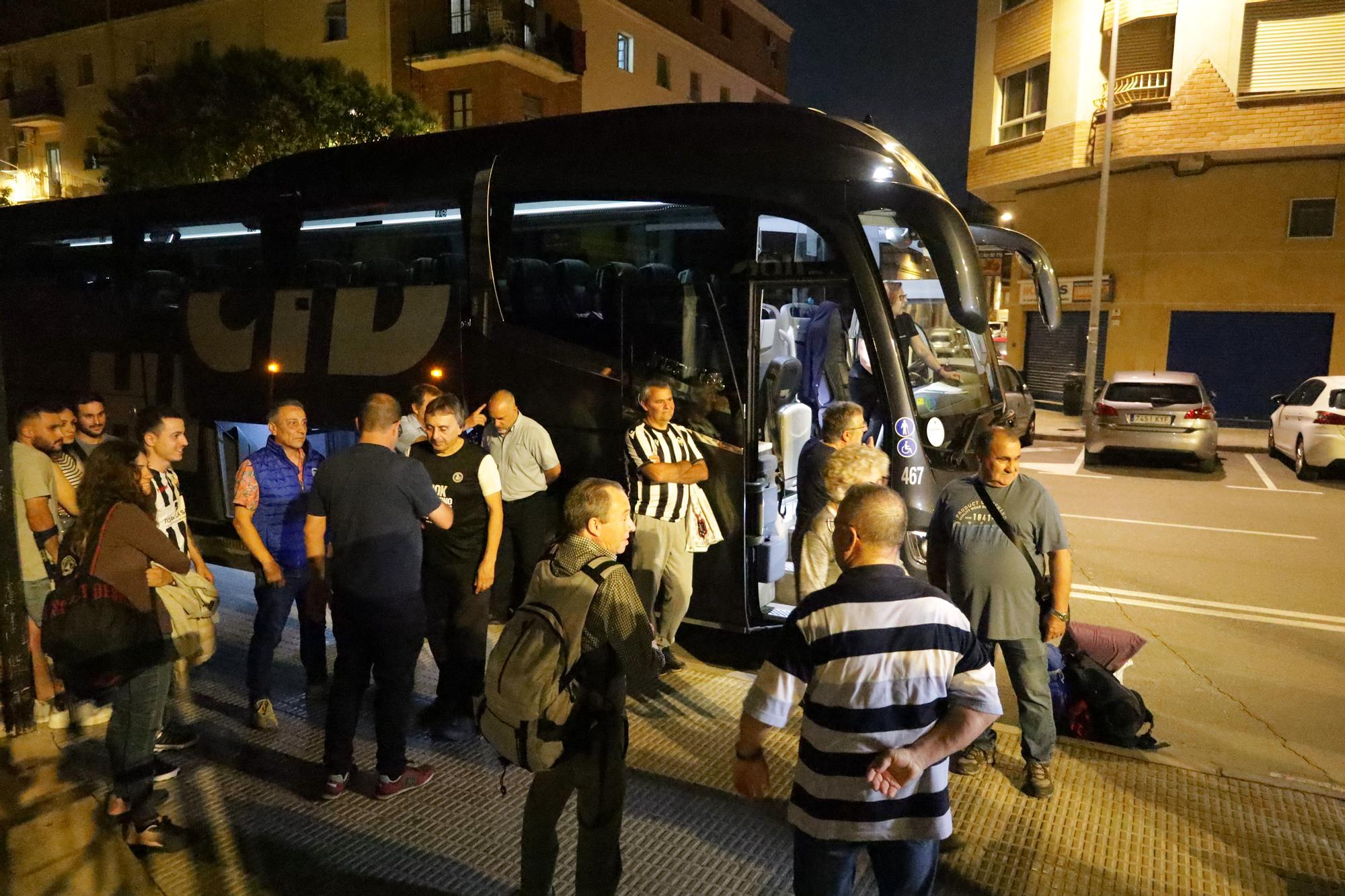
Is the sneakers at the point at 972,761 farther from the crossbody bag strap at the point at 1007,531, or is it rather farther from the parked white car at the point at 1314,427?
the parked white car at the point at 1314,427

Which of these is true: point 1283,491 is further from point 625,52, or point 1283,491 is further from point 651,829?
point 625,52

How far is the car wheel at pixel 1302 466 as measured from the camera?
13.2 m

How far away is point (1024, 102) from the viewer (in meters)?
23.3

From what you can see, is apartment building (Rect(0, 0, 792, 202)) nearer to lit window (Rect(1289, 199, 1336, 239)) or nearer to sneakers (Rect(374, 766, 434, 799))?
lit window (Rect(1289, 199, 1336, 239))

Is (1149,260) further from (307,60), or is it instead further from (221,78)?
(221,78)

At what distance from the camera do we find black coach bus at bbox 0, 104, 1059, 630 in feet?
17.1

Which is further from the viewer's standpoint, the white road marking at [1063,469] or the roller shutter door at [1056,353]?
the roller shutter door at [1056,353]

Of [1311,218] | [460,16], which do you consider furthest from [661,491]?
[460,16]

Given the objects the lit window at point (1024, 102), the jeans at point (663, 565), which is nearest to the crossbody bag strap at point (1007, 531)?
the jeans at point (663, 565)

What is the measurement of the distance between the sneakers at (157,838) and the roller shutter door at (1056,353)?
22120 mm

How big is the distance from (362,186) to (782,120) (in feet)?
10.3

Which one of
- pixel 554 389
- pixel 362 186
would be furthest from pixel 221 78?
pixel 554 389

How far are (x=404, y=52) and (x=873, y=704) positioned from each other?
30379 mm

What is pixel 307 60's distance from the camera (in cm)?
2380
